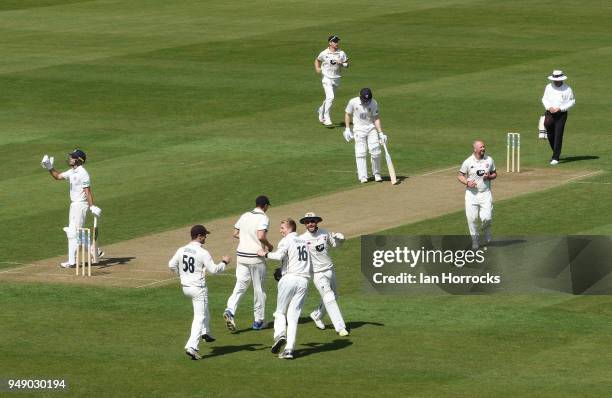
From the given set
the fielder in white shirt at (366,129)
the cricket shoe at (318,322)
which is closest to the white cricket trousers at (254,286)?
the cricket shoe at (318,322)

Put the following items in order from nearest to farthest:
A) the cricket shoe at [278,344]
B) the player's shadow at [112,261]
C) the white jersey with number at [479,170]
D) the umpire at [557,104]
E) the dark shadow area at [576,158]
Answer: the cricket shoe at [278,344] → the white jersey with number at [479,170] → the player's shadow at [112,261] → the umpire at [557,104] → the dark shadow area at [576,158]

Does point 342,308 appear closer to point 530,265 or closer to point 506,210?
point 530,265

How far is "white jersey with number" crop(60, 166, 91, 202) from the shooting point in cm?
2836

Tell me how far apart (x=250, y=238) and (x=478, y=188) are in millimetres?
Result: 6176

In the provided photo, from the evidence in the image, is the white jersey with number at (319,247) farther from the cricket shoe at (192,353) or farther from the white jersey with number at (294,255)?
the cricket shoe at (192,353)

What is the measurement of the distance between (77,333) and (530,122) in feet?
70.6

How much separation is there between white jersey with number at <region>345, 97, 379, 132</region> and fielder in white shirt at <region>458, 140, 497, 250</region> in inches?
267

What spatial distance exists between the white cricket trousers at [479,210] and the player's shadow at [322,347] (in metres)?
5.70

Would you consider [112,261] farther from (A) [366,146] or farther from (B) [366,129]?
(A) [366,146]

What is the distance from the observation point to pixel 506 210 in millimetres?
32062

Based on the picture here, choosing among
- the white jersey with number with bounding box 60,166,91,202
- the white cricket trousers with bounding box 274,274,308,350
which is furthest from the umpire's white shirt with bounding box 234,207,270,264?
the white jersey with number with bounding box 60,166,91,202

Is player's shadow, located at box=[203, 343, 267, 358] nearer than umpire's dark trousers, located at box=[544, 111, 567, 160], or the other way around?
player's shadow, located at box=[203, 343, 267, 358]

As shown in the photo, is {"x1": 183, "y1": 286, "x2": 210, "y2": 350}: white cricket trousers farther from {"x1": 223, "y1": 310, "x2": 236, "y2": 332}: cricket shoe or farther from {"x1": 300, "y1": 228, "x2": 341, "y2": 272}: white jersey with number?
{"x1": 300, "y1": 228, "x2": 341, "y2": 272}: white jersey with number

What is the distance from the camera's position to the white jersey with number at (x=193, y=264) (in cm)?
2216
